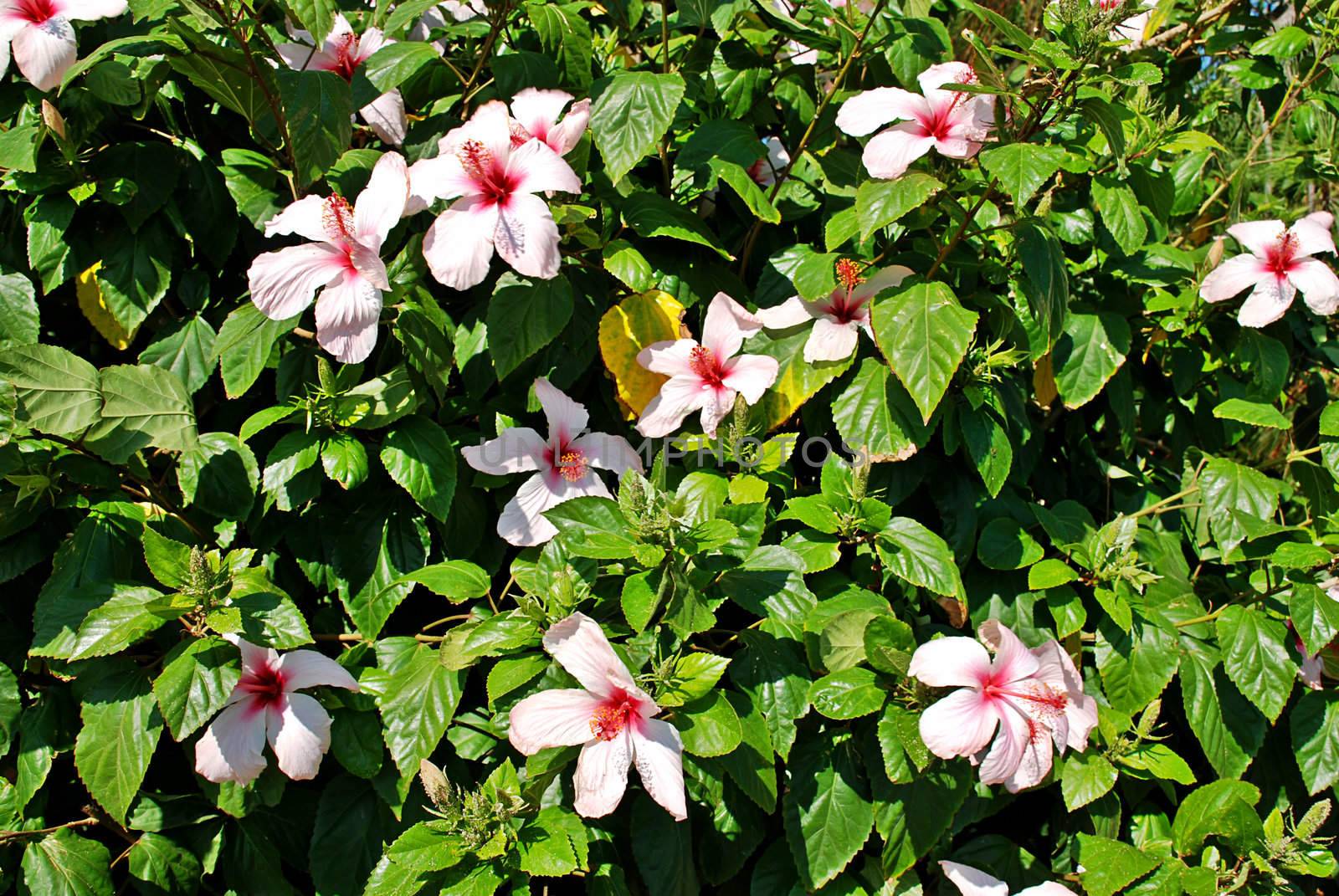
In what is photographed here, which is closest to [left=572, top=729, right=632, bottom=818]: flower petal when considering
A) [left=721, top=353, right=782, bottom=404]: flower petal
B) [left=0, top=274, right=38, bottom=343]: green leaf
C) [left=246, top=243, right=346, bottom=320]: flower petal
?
[left=721, top=353, right=782, bottom=404]: flower petal

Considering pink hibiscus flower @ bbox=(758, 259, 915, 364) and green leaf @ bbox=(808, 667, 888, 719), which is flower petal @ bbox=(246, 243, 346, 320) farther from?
green leaf @ bbox=(808, 667, 888, 719)

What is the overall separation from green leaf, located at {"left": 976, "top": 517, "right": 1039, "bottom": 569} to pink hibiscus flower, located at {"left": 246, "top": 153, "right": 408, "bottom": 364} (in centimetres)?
121

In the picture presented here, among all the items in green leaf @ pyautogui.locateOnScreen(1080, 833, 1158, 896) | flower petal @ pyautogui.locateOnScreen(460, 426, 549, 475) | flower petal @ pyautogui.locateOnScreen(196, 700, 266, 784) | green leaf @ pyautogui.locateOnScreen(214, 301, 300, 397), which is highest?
green leaf @ pyautogui.locateOnScreen(214, 301, 300, 397)

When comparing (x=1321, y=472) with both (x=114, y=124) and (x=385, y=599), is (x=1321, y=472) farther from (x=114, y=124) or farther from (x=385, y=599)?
(x=114, y=124)

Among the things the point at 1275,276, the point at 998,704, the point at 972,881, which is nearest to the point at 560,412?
the point at 998,704

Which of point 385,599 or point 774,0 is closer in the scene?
point 385,599

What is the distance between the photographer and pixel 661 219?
186cm

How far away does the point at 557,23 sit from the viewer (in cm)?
193

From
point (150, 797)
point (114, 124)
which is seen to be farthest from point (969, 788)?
point (114, 124)

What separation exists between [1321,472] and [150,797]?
2.49m

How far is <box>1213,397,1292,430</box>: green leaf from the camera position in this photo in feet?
6.63

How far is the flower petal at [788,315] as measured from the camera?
192 centimetres

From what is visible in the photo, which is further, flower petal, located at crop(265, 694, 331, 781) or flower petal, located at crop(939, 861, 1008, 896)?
flower petal, located at crop(939, 861, 1008, 896)

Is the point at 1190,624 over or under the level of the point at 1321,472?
under
